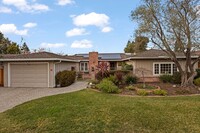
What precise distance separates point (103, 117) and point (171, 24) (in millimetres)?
10305

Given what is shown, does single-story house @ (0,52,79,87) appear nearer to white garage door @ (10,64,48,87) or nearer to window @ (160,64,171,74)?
white garage door @ (10,64,48,87)

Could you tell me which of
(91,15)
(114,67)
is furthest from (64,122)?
(114,67)

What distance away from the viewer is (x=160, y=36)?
17.2 metres

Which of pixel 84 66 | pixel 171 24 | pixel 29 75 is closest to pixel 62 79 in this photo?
pixel 29 75

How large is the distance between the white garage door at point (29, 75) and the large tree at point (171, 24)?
9.69 m

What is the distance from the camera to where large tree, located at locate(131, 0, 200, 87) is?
15844 mm

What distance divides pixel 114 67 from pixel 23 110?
29340mm

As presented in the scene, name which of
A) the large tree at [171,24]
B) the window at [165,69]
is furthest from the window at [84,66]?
the large tree at [171,24]

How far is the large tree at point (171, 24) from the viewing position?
15.8m

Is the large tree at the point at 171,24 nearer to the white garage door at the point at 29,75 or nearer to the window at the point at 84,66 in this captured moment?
the white garage door at the point at 29,75

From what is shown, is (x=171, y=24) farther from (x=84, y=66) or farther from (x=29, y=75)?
(x=84, y=66)

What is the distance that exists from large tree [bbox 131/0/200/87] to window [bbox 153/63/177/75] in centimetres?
480

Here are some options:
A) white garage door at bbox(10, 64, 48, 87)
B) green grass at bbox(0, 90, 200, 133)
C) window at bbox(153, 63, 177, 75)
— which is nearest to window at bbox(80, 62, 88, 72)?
window at bbox(153, 63, 177, 75)

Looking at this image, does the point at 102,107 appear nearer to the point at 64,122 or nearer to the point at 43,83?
the point at 64,122
